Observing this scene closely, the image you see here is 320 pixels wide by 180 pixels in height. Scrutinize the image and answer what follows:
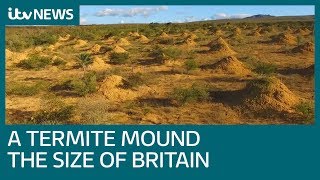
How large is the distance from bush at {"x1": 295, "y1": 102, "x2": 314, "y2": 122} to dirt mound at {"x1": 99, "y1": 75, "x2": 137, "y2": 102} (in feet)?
16.4

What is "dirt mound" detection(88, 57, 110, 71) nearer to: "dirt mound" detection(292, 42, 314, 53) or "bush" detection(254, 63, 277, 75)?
"bush" detection(254, 63, 277, 75)

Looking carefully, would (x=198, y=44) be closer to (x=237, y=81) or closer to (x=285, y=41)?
(x=285, y=41)

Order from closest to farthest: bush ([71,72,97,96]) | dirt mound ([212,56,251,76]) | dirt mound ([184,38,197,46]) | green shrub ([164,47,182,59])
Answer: bush ([71,72,97,96])
dirt mound ([212,56,251,76])
green shrub ([164,47,182,59])
dirt mound ([184,38,197,46])

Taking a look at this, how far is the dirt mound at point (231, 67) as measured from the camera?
59.8 ft

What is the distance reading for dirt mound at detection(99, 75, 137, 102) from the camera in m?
14.2

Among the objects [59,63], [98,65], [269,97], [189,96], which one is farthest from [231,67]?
[59,63]

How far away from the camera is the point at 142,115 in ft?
39.9

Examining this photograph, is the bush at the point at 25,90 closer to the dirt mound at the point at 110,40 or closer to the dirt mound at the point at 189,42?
the dirt mound at the point at 189,42

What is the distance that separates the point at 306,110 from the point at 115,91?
5.86m

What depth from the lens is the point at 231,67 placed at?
18.5 meters

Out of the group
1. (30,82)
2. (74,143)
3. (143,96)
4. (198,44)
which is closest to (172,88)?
(143,96)

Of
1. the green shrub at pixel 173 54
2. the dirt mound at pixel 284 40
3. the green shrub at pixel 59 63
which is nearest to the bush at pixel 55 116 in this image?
the green shrub at pixel 59 63

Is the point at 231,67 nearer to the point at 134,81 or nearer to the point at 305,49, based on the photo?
the point at 134,81

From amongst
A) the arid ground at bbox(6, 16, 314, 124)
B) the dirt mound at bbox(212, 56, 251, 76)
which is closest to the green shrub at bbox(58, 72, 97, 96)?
the arid ground at bbox(6, 16, 314, 124)
